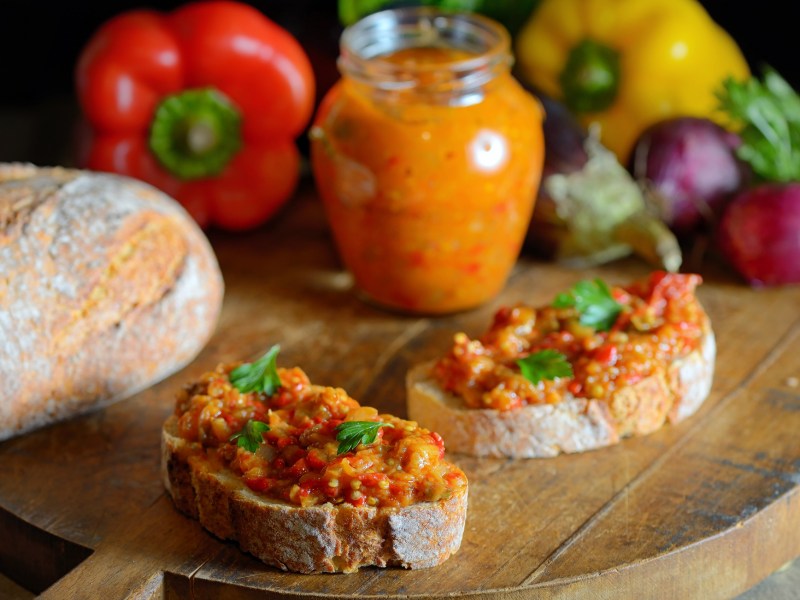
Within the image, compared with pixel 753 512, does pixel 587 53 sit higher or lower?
higher

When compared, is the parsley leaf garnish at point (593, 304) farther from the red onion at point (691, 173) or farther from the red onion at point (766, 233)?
the red onion at point (691, 173)

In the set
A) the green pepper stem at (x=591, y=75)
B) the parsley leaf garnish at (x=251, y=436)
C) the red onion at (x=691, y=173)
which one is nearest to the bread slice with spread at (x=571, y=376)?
the parsley leaf garnish at (x=251, y=436)

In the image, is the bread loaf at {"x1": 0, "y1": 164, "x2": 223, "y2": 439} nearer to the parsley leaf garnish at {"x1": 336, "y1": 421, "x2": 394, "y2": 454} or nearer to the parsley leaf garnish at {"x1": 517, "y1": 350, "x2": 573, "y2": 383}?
the parsley leaf garnish at {"x1": 336, "y1": 421, "x2": 394, "y2": 454}

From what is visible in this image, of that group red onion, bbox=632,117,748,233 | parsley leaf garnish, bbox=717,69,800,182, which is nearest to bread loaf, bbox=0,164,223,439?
red onion, bbox=632,117,748,233

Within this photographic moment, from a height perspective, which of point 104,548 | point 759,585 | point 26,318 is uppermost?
point 26,318

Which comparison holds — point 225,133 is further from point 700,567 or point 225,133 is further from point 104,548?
point 700,567

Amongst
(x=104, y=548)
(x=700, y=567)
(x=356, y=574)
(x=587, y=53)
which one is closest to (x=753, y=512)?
(x=700, y=567)

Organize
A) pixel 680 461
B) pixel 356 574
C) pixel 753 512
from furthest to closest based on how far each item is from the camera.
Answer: pixel 680 461 → pixel 753 512 → pixel 356 574
